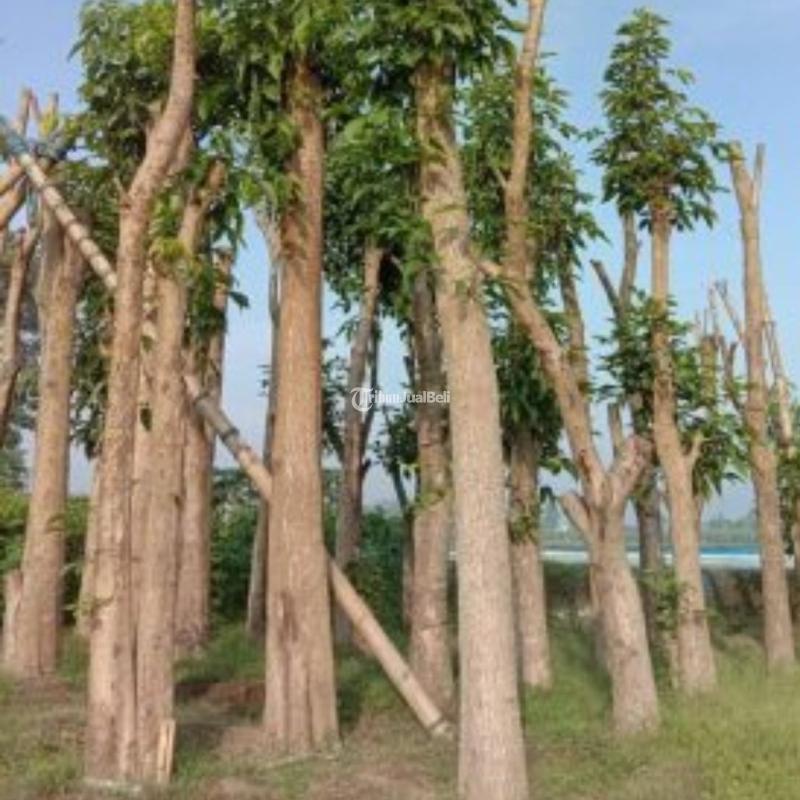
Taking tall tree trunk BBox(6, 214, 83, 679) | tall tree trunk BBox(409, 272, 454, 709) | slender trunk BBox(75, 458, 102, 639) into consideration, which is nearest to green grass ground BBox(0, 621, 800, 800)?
tall tree trunk BBox(409, 272, 454, 709)

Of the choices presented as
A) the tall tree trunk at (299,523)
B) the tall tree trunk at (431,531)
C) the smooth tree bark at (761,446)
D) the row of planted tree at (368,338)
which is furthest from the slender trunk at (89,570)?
the smooth tree bark at (761,446)

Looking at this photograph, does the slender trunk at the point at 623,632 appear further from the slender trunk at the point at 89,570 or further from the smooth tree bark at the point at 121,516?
the slender trunk at the point at 89,570

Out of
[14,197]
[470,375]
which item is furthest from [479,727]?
[14,197]

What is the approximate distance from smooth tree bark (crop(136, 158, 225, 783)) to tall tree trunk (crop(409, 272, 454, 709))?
2875mm

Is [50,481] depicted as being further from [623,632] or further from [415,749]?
[623,632]

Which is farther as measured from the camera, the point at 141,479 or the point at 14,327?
the point at 14,327

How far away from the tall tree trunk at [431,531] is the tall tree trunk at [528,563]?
3.41 ft

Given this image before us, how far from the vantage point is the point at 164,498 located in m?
9.78

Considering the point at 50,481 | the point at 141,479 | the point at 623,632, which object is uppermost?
the point at 50,481

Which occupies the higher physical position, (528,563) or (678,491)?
(678,491)

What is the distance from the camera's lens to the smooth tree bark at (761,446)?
48.1 ft

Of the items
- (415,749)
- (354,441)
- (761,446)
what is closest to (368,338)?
(354,441)

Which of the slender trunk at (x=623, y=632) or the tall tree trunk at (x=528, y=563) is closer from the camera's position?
the slender trunk at (x=623, y=632)

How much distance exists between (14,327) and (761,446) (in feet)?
31.8
